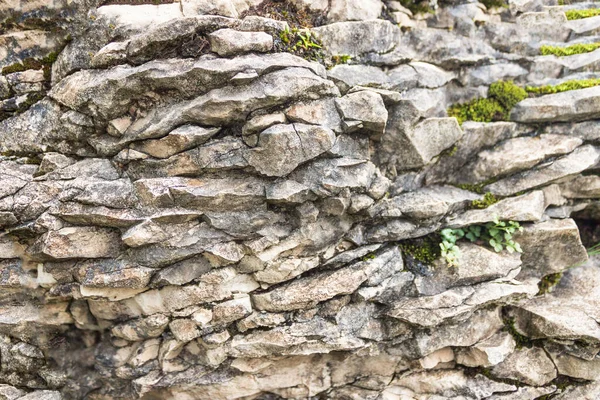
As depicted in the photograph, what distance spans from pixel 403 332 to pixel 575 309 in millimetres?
3401

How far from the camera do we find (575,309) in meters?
7.60

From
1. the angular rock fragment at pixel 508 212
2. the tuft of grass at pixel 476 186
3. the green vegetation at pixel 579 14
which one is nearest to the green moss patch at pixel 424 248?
the angular rock fragment at pixel 508 212

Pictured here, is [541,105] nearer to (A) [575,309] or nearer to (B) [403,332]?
(A) [575,309]

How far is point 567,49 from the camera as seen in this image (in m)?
8.68

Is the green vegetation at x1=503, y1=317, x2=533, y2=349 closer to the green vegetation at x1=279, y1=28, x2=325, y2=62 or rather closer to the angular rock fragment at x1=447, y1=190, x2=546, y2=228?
the angular rock fragment at x1=447, y1=190, x2=546, y2=228

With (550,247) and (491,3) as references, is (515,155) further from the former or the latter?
(491,3)

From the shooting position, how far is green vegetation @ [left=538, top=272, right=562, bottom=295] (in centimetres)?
805

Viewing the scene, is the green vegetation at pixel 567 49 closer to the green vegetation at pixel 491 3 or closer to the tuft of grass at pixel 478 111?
the green vegetation at pixel 491 3

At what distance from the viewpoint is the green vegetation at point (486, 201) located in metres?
7.61

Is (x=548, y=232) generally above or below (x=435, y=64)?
below

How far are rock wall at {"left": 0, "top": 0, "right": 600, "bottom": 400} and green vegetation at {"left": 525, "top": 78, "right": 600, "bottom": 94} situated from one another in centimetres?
24

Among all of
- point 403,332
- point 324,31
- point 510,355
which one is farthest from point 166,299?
point 510,355

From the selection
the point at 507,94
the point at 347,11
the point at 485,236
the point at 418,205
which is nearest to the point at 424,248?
the point at 418,205

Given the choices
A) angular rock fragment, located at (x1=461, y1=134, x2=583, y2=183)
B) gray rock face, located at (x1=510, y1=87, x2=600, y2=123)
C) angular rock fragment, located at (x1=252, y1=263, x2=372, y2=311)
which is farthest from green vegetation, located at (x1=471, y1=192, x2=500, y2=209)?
angular rock fragment, located at (x1=252, y1=263, x2=372, y2=311)
